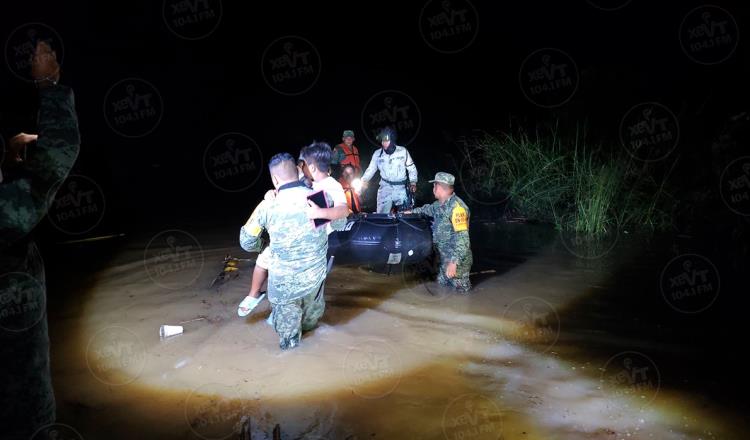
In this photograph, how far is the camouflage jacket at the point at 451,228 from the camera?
560cm

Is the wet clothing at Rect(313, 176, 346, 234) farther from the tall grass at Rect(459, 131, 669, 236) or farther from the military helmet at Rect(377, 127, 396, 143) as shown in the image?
the tall grass at Rect(459, 131, 669, 236)

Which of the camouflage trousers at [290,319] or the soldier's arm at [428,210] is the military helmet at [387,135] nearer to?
the soldier's arm at [428,210]

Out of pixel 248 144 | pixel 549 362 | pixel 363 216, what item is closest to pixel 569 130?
pixel 363 216

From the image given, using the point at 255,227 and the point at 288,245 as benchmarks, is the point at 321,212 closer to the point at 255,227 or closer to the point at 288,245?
the point at 288,245

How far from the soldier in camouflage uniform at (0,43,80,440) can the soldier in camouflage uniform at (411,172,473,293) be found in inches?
163

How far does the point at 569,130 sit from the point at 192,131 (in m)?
21.0

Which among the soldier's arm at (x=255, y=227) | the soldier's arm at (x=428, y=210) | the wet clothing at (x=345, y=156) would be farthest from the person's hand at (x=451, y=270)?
the wet clothing at (x=345, y=156)

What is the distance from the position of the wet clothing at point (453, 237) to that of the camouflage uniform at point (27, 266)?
14.0 ft

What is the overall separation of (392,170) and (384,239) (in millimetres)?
2344

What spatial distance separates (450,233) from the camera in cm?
579

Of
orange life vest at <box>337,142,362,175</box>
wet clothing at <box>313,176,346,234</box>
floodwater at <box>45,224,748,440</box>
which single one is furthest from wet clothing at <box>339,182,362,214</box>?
wet clothing at <box>313,176,346,234</box>

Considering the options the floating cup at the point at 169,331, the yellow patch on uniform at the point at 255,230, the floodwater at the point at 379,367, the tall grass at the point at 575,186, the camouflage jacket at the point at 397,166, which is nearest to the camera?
the floodwater at the point at 379,367

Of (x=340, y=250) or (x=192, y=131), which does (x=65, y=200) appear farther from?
(x=192, y=131)

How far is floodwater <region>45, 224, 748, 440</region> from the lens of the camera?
327cm
